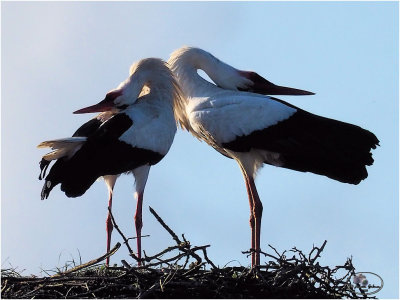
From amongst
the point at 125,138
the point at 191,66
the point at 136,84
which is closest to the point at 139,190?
the point at 125,138

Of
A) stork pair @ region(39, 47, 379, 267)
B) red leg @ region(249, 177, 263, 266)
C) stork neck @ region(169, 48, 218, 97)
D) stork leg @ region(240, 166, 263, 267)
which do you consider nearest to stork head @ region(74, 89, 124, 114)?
stork pair @ region(39, 47, 379, 267)

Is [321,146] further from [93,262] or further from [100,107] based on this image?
[93,262]

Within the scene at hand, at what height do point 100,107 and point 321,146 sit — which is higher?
point 100,107

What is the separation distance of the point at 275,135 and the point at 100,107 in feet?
5.53

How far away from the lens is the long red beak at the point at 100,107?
31.7 feet

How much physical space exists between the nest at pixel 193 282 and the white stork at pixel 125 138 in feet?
4.64

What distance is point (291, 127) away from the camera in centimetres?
931

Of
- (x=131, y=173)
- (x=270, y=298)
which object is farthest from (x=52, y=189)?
(x=270, y=298)

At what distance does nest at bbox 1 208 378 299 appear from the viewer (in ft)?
24.7

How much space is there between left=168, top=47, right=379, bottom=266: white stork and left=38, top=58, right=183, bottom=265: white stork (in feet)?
1.24

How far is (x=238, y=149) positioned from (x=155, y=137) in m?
0.80

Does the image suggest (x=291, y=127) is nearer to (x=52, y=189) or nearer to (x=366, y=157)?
(x=366, y=157)

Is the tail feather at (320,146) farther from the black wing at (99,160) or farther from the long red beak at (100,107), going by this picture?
the long red beak at (100,107)

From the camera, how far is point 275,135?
9.27 m
